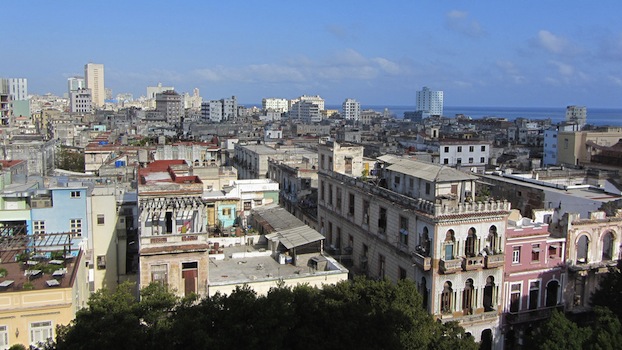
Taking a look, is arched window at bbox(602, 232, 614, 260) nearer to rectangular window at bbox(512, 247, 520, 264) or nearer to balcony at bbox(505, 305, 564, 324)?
balcony at bbox(505, 305, 564, 324)

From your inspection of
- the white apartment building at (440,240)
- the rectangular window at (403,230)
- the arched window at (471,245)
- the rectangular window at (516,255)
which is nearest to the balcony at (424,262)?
the white apartment building at (440,240)

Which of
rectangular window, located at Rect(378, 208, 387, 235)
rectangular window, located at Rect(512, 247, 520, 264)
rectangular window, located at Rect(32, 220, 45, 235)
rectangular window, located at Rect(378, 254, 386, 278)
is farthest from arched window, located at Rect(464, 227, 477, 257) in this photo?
rectangular window, located at Rect(32, 220, 45, 235)

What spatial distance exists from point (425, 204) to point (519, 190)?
45.9ft

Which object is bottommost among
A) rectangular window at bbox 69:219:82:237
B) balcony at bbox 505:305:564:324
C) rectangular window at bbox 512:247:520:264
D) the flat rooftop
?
balcony at bbox 505:305:564:324

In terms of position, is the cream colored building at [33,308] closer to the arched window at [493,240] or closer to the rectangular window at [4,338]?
the rectangular window at [4,338]

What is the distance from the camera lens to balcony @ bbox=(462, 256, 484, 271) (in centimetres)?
2873

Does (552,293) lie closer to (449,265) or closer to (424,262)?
(449,265)

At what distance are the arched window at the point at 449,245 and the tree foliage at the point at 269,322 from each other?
16.3 feet

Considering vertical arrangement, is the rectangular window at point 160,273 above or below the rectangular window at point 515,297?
above

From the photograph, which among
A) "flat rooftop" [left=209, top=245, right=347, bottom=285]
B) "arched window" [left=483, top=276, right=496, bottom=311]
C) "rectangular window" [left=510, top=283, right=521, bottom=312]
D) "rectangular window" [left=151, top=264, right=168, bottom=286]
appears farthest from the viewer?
"rectangular window" [left=510, top=283, right=521, bottom=312]

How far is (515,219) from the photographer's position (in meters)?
33.1

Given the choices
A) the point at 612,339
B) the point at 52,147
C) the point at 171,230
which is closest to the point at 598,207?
the point at 612,339

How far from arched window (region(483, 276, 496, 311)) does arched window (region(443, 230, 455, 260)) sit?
3015 millimetres

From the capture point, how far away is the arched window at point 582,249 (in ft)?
107
